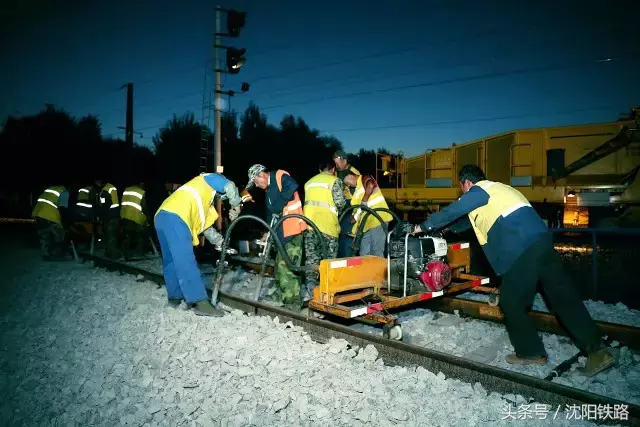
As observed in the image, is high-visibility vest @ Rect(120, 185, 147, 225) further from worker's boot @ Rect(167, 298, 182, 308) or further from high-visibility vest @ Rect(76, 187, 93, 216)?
worker's boot @ Rect(167, 298, 182, 308)

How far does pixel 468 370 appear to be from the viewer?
12.0 ft

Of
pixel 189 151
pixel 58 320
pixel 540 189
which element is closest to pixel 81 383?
pixel 58 320

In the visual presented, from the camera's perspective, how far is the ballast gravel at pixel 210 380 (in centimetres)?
319

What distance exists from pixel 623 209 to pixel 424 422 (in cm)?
1155

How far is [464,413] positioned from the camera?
3186 mm

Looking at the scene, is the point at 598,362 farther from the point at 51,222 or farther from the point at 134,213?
the point at 51,222

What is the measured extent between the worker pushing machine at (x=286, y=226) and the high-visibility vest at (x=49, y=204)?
7.23 metres

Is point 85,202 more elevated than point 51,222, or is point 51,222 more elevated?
point 85,202

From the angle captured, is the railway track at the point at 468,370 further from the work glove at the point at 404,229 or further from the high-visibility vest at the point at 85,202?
the high-visibility vest at the point at 85,202

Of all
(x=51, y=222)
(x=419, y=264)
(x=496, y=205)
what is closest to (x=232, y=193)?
(x=419, y=264)

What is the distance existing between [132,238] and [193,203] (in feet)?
21.3

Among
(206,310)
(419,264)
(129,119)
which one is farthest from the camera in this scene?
(129,119)

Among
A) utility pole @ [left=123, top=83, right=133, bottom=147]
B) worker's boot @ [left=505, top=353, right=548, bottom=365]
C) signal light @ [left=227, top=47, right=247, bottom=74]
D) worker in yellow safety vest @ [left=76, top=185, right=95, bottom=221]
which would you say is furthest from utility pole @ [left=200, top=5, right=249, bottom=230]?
utility pole @ [left=123, top=83, right=133, bottom=147]

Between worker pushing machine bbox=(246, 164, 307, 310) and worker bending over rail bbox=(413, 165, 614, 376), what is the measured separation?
226cm
